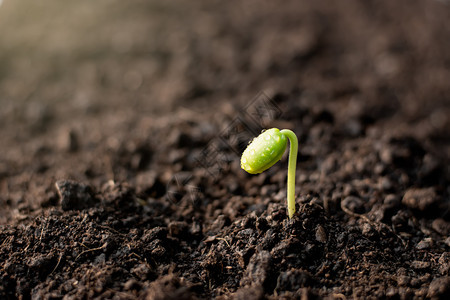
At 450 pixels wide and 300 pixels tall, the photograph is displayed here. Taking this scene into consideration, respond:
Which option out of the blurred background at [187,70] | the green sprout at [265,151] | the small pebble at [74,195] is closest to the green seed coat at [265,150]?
the green sprout at [265,151]

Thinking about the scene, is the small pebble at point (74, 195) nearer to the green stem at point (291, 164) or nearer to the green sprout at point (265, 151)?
the green sprout at point (265, 151)

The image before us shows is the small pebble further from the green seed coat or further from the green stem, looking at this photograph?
the green stem

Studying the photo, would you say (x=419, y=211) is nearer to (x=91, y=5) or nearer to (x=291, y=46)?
(x=291, y=46)

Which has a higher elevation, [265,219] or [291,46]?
[291,46]

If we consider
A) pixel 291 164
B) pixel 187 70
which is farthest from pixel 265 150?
pixel 187 70

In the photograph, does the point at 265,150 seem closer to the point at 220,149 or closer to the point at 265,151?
the point at 265,151

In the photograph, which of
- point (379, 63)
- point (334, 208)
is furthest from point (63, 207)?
point (379, 63)
